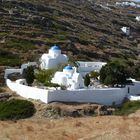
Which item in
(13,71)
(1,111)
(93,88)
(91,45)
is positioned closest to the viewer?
(1,111)

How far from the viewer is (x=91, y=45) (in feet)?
283

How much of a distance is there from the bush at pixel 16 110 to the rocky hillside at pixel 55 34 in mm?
15833

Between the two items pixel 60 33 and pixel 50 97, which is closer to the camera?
pixel 50 97

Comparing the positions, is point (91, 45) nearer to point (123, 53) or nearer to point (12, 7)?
point (123, 53)

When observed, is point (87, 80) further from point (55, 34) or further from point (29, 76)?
point (55, 34)

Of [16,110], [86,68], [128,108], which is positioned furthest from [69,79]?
[86,68]

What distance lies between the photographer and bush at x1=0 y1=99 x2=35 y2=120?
44309 mm

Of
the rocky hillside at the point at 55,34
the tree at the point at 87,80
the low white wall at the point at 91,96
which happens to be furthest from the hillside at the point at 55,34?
the low white wall at the point at 91,96

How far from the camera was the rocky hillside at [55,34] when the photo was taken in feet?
235

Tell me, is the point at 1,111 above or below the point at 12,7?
below

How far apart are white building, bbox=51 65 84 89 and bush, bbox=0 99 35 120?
518cm

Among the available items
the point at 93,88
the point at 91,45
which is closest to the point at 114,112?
the point at 93,88

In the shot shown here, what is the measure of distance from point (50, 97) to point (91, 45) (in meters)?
40.9

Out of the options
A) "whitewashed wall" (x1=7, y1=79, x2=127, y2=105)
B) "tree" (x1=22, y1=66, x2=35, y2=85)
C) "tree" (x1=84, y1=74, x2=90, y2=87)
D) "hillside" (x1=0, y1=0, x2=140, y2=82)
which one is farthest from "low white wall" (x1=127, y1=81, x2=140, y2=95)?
"hillside" (x1=0, y1=0, x2=140, y2=82)
